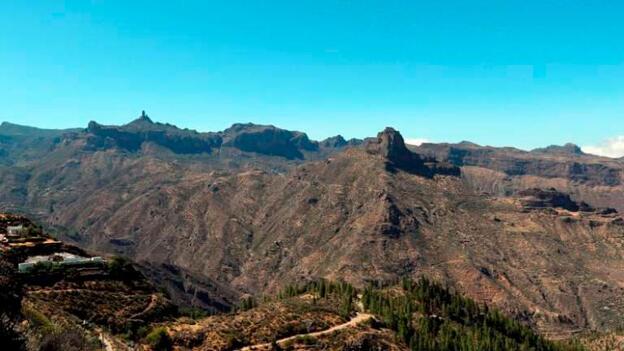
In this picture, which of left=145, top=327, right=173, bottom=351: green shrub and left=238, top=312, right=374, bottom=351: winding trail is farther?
left=238, top=312, right=374, bottom=351: winding trail

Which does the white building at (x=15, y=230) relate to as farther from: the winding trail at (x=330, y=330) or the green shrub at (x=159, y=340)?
the winding trail at (x=330, y=330)

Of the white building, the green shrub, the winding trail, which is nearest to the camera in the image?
the green shrub

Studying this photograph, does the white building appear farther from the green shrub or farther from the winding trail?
the winding trail

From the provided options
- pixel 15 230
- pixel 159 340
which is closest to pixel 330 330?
pixel 159 340

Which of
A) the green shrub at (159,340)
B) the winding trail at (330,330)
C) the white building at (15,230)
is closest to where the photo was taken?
the green shrub at (159,340)

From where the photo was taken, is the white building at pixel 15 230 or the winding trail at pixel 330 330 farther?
the white building at pixel 15 230

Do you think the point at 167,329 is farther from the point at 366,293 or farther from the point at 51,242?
the point at 366,293

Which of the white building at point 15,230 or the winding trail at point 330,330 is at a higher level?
the white building at point 15,230

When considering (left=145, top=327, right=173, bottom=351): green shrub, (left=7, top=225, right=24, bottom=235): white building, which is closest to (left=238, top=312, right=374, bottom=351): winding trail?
(left=145, top=327, right=173, bottom=351): green shrub

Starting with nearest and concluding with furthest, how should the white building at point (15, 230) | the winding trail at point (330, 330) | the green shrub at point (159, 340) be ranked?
the green shrub at point (159, 340) → the winding trail at point (330, 330) → the white building at point (15, 230)

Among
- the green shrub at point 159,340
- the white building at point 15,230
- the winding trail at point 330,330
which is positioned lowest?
the winding trail at point 330,330

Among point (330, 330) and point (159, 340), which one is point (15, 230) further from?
point (330, 330)

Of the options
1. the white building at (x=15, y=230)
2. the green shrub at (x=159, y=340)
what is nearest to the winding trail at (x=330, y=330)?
the green shrub at (x=159, y=340)
